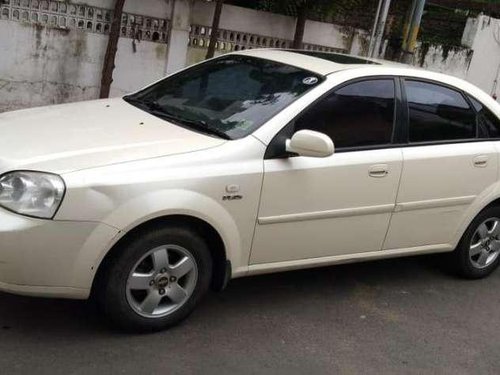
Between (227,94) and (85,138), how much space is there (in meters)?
1.06

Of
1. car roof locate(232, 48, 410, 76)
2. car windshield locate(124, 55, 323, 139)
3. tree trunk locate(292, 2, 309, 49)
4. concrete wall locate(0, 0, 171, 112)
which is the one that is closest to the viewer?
car windshield locate(124, 55, 323, 139)

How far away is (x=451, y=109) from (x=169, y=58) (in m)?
4.31

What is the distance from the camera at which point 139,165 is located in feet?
11.3

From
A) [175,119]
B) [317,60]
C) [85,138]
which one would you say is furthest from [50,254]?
[317,60]

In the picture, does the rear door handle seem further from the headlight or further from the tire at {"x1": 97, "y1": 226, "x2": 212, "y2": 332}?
the headlight

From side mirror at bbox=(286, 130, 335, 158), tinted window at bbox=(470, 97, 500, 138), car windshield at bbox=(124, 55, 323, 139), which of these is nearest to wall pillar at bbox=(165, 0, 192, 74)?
car windshield at bbox=(124, 55, 323, 139)

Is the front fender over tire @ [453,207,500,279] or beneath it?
over

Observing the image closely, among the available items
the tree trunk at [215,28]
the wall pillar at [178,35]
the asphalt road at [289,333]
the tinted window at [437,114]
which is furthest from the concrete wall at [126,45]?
the tinted window at [437,114]

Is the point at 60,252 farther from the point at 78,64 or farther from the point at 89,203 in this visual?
the point at 78,64

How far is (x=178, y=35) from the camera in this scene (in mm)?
8266

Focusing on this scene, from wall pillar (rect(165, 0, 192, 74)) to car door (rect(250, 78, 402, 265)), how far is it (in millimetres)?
4288

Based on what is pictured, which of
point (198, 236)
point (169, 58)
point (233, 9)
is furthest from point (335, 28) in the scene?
point (198, 236)

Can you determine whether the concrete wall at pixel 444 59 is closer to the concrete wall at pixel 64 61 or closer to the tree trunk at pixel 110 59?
the concrete wall at pixel 64 61

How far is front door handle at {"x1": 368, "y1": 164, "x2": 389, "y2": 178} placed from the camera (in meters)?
4.25
